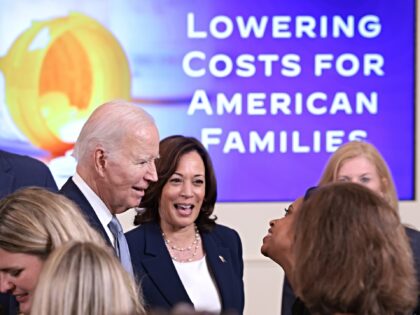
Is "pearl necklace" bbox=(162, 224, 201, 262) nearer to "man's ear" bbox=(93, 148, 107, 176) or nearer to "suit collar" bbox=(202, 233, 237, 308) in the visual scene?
"suit collar" bbox=(202, 233, 237, 308)

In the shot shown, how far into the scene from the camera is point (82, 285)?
6.77 feet

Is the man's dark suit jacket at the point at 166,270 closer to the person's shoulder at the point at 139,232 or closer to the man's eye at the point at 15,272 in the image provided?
the person's shoulder at the point at 139,232

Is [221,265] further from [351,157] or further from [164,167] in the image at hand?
[351,157]

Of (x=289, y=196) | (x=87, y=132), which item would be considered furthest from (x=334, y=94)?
(x=87, y=132)

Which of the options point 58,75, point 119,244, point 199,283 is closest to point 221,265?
point 199,283

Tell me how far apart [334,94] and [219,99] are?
2.14ft

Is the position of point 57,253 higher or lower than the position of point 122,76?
lower

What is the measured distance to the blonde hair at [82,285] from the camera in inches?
80.0

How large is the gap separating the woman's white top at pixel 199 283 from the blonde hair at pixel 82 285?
169cm

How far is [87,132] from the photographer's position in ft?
11.0

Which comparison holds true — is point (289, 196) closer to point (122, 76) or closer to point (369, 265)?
point (122, 76)

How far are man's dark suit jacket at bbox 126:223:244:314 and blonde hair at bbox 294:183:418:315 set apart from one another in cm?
136

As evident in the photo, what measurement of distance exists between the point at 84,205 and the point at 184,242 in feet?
3.08

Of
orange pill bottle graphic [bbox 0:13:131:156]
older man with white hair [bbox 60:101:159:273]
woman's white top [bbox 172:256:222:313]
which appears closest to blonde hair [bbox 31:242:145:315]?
older man with white hair [bbox 60:101:159:273]
